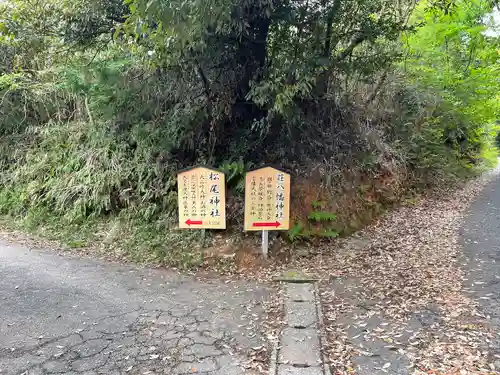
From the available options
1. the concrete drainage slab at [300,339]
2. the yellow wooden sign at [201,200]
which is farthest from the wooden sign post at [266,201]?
the concrete drainage slab at [300,339]

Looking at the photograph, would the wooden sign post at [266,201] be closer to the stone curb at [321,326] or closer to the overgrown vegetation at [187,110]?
the overgrown vegetation at [187,110]

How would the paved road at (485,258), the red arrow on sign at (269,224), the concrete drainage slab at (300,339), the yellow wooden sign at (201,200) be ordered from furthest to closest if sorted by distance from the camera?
1. the yellow wooden sign at (201,200)
2. the red arrow on sign at (269,224)
3. the paved road at (485,258)
4. the concrete drainage slab at (300,339)

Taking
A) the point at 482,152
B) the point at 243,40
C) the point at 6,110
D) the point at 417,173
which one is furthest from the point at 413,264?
the point at 482,152

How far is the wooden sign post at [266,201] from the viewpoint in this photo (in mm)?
6016

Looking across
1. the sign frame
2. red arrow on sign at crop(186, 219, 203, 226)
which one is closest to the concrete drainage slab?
the sign frame

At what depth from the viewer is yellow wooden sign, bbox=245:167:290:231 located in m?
6.02

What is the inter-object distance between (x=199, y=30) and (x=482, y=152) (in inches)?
753

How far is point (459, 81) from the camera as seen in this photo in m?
11.8

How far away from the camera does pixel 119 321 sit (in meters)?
4.20

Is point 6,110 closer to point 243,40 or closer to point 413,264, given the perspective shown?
point 243,40

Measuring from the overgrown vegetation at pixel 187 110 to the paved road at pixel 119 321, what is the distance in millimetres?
1026

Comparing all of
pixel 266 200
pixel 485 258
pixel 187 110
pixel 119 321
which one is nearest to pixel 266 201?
pixel 266 200

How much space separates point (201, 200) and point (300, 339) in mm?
2891

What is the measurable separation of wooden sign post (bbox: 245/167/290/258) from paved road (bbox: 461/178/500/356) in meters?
2.68
